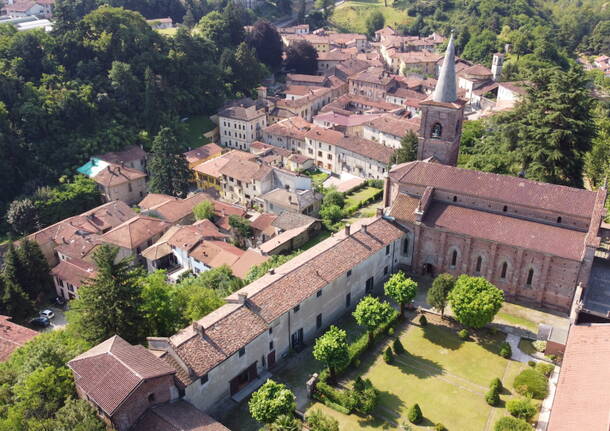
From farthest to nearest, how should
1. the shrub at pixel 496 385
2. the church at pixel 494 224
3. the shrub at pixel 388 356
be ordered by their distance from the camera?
the church at pixel 494 224 < the shrub at pixel 388 356 < the shrub at pixel 496 385

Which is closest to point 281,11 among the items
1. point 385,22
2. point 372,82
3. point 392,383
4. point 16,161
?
point 385,22

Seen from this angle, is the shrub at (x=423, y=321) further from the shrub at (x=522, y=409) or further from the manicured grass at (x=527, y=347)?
the shrub at (x=522, y=409)

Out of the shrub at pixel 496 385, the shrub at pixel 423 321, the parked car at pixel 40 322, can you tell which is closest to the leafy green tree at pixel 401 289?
the shrub at pixel 423 321

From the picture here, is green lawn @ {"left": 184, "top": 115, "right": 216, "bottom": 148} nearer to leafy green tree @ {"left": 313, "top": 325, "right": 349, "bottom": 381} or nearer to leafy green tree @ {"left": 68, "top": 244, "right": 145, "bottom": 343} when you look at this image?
leafy green tree @ {"left": 68, "top": 244, "right": 145, "bottom": 343}

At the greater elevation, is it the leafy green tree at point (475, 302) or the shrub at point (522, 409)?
the leafy green tree at point (475, 302)

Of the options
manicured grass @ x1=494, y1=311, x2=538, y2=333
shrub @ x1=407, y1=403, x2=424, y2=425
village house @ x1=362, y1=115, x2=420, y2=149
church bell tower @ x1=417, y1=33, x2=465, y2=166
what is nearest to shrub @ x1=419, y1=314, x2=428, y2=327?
manicured grass @ x1=494, y1=311, x2=538, y2=333

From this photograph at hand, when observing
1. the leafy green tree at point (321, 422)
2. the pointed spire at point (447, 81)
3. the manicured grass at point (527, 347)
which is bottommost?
the manicured grass at point (527, 347)

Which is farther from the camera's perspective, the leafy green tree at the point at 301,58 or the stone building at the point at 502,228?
the leafy green tree at the point at 301,58

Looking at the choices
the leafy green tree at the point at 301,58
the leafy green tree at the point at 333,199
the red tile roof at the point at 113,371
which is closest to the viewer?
the red tile roof at the point at 113,371
